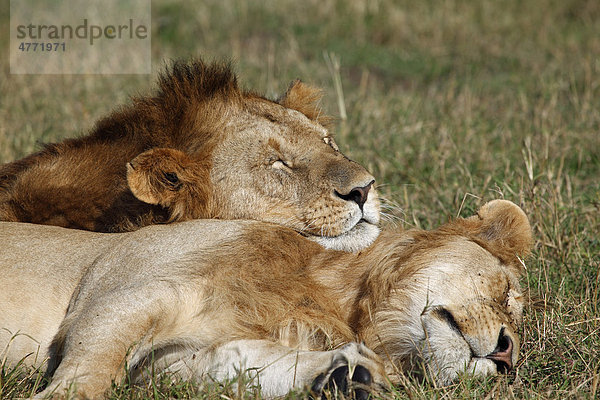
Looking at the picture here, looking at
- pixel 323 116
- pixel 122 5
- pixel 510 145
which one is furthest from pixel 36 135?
pixel 122 5

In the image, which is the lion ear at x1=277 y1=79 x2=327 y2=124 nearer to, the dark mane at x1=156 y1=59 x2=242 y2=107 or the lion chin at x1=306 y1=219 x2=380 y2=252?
the dark mane at x1=156 y1=59 x2=242 y2=107

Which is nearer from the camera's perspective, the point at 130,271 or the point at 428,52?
the point at 130,271

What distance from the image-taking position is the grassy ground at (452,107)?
298 cm

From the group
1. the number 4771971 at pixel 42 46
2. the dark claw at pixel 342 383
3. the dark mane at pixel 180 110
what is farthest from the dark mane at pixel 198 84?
the number 4771971 at pixel 42 46

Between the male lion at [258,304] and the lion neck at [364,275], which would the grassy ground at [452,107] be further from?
the lion neck at [364,275]

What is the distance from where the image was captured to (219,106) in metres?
3.32

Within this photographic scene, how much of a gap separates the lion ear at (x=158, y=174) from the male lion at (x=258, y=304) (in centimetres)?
18

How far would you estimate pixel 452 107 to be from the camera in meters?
6.18

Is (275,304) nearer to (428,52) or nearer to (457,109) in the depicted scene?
(457,109)

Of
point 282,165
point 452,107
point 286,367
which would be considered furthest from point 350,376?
point 452,107

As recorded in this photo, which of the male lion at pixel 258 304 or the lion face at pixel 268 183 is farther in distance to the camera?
the lion face at pixel 268 183

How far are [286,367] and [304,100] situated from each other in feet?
5.36

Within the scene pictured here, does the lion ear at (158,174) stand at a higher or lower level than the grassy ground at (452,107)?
higher

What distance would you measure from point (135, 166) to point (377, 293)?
0.99 meters
